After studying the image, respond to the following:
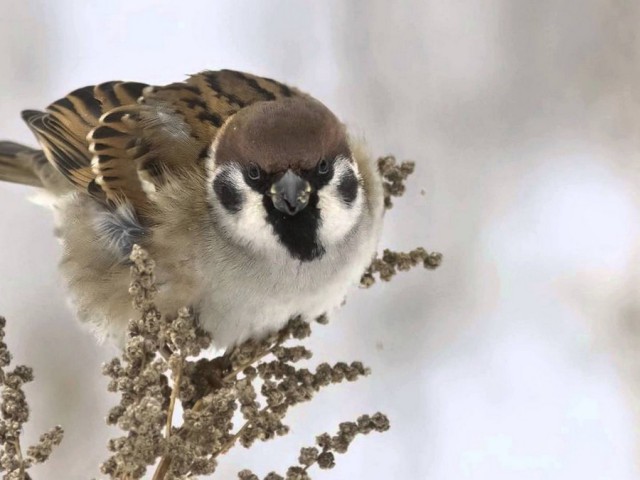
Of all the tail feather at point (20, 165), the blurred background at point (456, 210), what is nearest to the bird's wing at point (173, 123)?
the tail feather at point (20, 165)

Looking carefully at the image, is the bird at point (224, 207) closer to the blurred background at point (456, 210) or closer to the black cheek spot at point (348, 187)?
the black cheek spot at point (348, 187)

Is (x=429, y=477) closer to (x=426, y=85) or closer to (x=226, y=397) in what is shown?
(x=426, y=85)

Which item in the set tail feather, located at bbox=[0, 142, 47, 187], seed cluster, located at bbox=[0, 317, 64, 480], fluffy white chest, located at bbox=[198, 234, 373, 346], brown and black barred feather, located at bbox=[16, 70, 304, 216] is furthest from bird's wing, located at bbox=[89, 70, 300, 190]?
Result: seed cluster, located at bbox=[0, 317, 64, 480]

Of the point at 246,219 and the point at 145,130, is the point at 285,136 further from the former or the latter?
the point at 145,130

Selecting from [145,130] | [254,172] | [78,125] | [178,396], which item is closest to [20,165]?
[78,125]

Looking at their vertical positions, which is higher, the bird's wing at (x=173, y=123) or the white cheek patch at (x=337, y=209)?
the bird's wing at (x=173, y=123)

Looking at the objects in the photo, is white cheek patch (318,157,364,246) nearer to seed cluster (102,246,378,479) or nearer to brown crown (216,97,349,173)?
brown crown (216,97,349,173)
